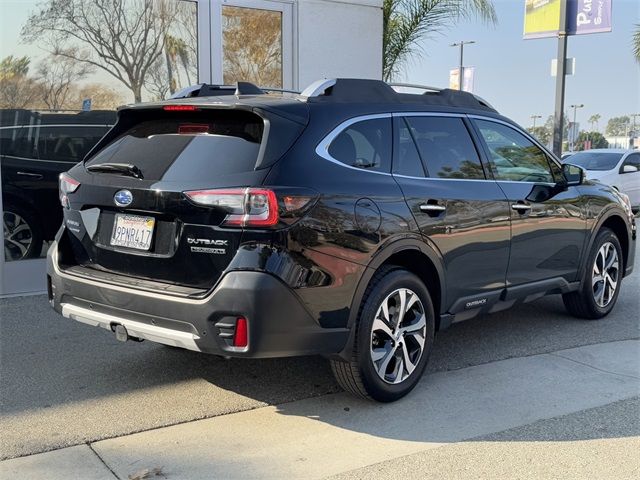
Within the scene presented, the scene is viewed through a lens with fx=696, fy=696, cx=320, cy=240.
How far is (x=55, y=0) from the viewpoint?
7273 millimetres

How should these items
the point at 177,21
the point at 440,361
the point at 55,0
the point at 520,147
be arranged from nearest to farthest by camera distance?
1. the point at 440,361
2. the point at 520,147
3. the point at 55,0
4. the point at 177,21

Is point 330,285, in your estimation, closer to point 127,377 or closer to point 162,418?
point 162,418

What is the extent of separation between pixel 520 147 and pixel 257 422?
301 centimetres

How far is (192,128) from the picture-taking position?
3.93 meters

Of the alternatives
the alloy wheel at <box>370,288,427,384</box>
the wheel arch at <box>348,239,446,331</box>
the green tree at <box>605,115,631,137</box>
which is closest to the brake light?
the wheel arch at <box>348,239,446,331</box>

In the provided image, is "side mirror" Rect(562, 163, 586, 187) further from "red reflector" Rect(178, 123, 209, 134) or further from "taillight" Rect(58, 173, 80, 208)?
"taillight" Rect(58, 173, 80, 208)

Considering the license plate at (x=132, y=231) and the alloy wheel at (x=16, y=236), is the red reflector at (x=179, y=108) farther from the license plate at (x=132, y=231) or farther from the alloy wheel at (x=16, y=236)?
the alloy wheel at (x=16, y=236)

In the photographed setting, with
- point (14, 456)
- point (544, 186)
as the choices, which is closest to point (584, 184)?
point (544, 186)

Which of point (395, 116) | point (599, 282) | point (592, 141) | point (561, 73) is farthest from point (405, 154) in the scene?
point (592, 141)

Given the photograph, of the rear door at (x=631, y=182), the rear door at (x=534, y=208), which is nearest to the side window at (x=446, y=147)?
the rear door at (x=534, y=208)

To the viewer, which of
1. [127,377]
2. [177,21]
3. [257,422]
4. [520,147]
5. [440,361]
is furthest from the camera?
[177,21]

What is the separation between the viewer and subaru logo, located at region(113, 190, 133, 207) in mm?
3803

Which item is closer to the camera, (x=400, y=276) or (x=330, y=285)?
(x=330, y=285)

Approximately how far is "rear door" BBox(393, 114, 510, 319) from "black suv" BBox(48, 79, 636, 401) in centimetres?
1
